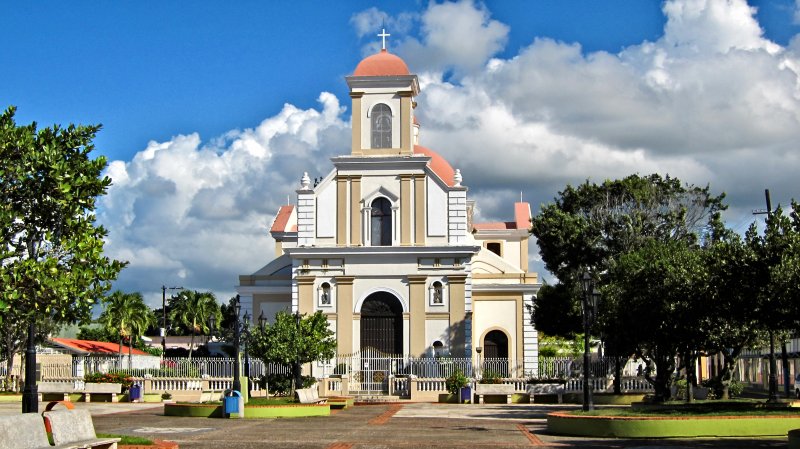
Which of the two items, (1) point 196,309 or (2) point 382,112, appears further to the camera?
(1) point 196,309

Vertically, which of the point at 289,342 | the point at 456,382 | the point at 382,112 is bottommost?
the point at 456,382

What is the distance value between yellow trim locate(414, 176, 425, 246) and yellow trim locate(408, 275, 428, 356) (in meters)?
1.89

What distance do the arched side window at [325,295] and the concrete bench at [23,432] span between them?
34.6 metres

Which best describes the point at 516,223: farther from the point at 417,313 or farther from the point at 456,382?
the point at 456,382

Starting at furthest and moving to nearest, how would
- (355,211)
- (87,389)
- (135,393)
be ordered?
(355,211)
(87,389)
(135,393)

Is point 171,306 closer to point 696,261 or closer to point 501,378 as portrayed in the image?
point 501,378

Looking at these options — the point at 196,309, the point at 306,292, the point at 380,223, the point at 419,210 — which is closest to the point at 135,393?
the point at 306,292

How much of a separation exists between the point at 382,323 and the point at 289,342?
29.4 feet

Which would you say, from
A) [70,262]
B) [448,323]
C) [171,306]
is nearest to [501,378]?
[448,323]

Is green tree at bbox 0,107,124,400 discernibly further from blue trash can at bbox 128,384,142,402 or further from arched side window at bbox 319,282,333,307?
arched side window at bbox 319,282,333,307

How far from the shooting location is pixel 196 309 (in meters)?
89.0

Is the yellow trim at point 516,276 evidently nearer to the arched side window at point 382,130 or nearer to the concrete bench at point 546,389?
the arched side window at point 382,130

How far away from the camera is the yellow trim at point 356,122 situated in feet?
168

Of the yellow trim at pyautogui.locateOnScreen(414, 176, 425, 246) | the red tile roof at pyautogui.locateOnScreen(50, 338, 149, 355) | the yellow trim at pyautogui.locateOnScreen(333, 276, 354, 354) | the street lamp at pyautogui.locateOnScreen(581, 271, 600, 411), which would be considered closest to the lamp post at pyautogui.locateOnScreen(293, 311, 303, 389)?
the yellow trim at pyautogui.locateOnScreen(333, 276, 354, 354)
